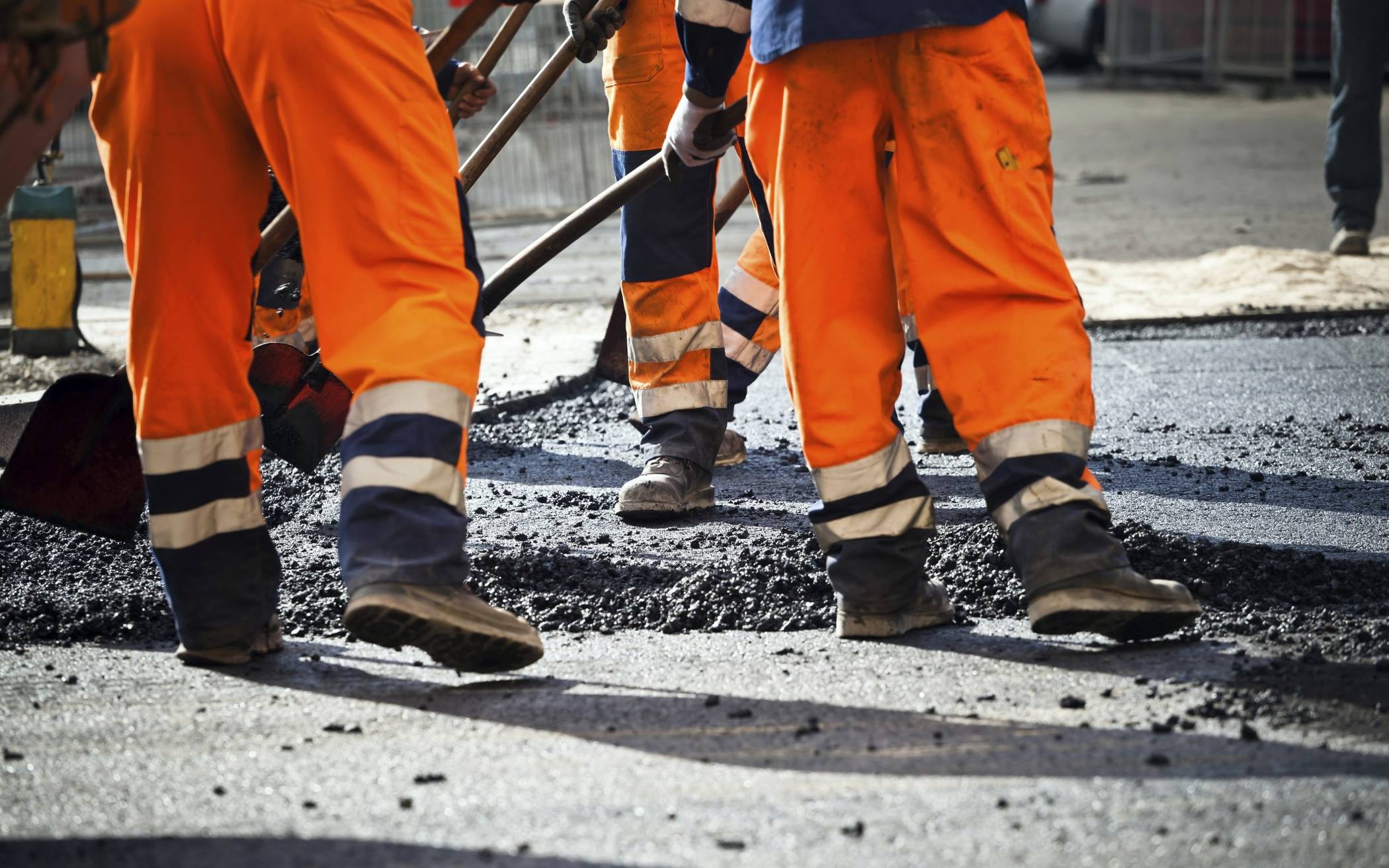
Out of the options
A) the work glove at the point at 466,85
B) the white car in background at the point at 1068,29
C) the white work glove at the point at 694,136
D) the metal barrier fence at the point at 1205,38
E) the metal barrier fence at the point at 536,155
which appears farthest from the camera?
the white car in background at the point at 1068,29

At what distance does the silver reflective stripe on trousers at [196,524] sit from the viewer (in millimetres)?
2648

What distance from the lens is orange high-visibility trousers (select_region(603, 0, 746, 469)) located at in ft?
12.9

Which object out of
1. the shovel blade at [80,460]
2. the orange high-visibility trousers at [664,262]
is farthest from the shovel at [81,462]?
the orange high-visibility trousers at [664,262]

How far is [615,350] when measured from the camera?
459 centimetres

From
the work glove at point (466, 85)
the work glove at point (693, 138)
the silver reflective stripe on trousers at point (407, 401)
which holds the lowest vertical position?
the silver reflective stripe on trousers at point (407, 401)

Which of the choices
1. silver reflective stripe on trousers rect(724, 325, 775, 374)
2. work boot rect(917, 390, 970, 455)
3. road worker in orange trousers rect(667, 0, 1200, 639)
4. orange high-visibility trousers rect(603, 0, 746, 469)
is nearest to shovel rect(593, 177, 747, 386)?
silver reflective stripe on trousers rect(724, 325, 775, 374)

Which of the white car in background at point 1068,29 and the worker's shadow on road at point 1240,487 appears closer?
the worker's shadow on road at point 1240,487

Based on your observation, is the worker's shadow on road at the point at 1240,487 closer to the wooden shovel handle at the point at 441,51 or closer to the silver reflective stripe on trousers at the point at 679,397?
the silver reflective stripe on trousers at the point at 679,397

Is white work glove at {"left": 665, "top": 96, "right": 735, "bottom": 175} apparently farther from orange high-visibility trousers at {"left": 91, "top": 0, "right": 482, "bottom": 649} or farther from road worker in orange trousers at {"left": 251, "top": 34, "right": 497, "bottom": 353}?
orange high-visibility trousers at {"left": 91, "top": 0, "right": 482, "bottom": 649}

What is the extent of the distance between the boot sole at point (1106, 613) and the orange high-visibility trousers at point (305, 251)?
94cm

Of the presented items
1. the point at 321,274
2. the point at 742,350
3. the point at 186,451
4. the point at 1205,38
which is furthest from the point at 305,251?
the point at 1205,38

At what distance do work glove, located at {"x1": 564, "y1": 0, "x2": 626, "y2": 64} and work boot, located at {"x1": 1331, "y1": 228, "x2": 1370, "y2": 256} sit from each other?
14.6 feet

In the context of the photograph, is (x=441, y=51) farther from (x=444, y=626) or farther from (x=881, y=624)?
(x=881, y=624)

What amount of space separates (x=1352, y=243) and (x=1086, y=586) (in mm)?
5131
